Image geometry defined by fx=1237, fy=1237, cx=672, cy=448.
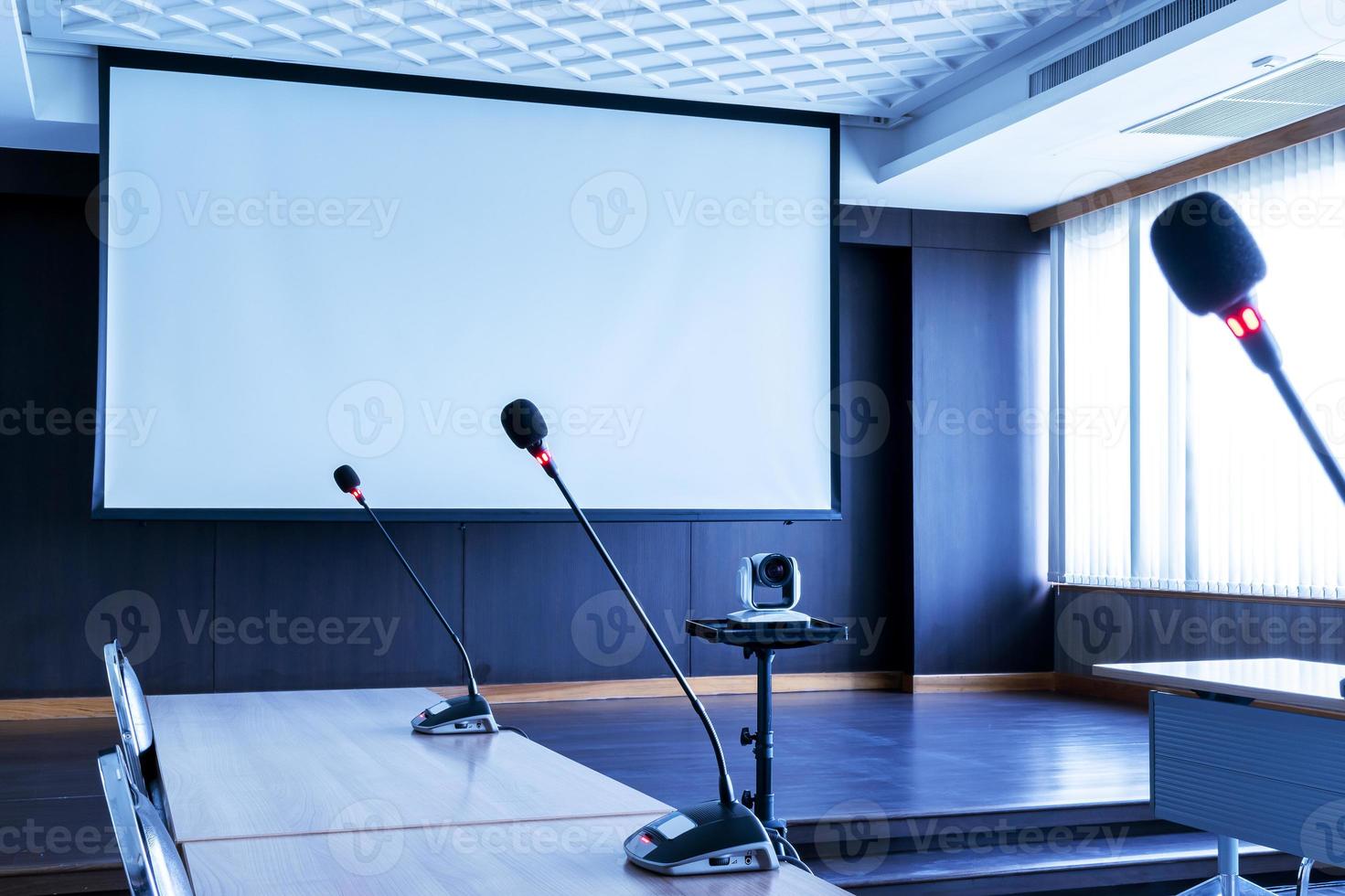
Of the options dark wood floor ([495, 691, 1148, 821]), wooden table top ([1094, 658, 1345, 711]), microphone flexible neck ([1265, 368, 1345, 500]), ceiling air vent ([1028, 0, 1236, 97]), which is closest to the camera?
microphone flexible neck ([1265, 368, 1345, 500])

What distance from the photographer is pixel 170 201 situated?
5312mm

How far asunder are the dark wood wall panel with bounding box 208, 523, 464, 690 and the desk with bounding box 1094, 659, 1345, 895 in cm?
367

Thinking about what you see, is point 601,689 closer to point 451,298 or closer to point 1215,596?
point 451,298

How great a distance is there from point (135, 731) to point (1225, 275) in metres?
1.77

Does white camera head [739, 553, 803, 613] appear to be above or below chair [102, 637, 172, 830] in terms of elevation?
above

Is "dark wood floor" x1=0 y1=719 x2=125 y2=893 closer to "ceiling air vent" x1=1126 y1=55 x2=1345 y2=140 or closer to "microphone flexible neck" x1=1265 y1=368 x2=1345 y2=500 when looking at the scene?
"microphone flexible neck" x1=1265 y1=368 x2=1345 y2=500

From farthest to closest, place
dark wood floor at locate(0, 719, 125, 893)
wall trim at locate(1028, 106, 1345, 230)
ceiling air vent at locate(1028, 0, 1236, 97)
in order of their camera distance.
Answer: wall trim at locate(1028, 106, 1345, 230), ceiling air vent at locate(1028, 0, 1236, 97), dark wood floor at locate(0, 719, 125, 893)

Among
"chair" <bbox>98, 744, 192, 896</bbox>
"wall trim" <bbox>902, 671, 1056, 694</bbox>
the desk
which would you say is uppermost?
"chair" <bbox>98, 744, 192, 896</bbox>

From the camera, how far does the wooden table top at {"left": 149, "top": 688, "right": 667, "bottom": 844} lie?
1829 millimetres

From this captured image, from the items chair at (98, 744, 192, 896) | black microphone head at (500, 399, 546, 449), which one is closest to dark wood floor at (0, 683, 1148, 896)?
black microphone head at (500, 399, 546, 449)

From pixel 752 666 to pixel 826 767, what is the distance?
222 centimetres

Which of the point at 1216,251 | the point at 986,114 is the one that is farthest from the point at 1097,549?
the point at 1216,251

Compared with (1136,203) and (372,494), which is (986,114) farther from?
(372,494)

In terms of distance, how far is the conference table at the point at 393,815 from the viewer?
149cm
